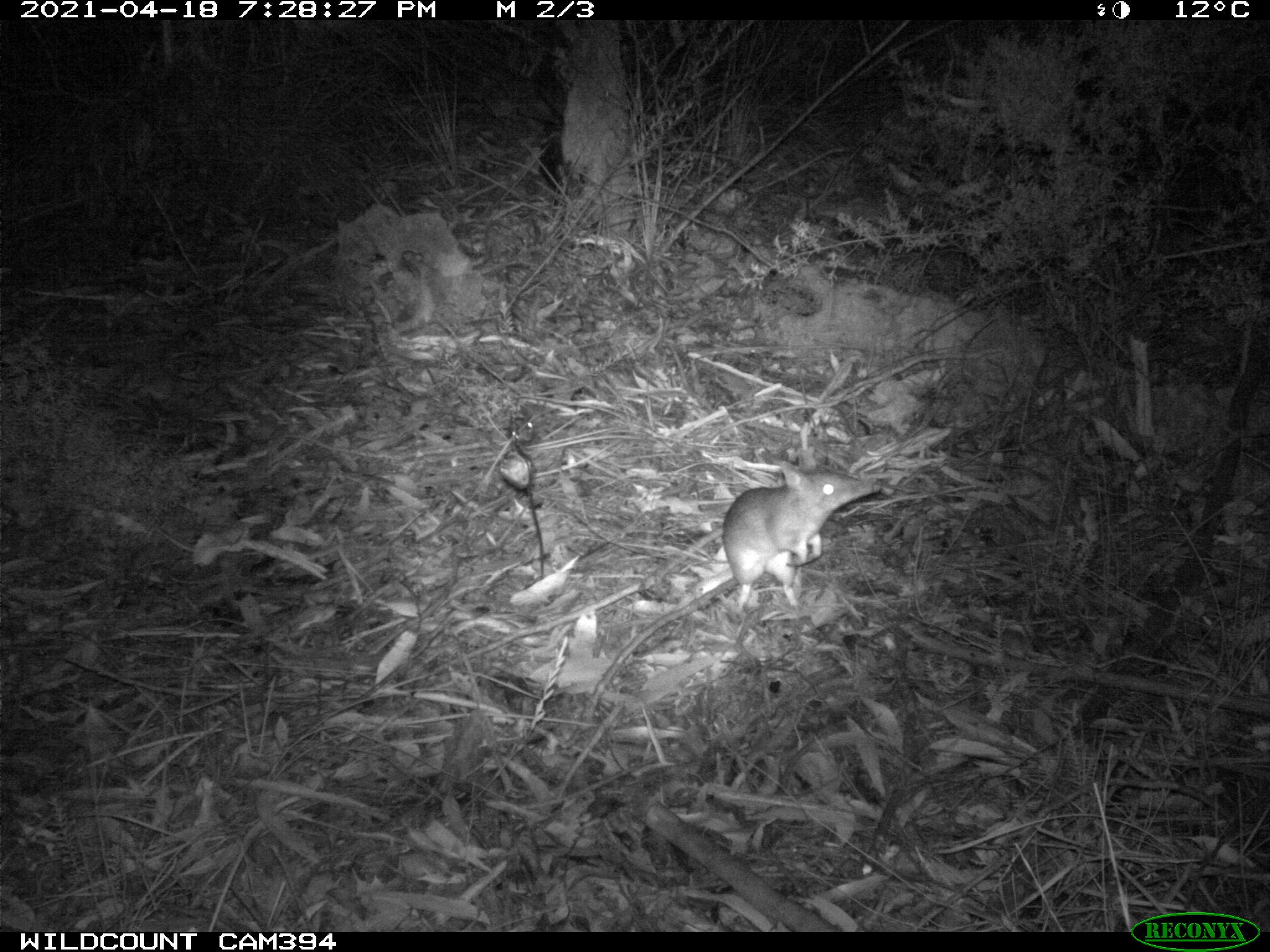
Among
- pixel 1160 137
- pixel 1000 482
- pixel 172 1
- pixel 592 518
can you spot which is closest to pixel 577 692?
pixel 592 518

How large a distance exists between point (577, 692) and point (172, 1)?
4714mm

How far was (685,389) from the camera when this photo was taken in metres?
→ 4.11

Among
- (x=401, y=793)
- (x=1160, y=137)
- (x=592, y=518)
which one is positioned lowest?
(x=401, y=793)

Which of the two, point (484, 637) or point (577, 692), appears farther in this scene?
point (484, 637)

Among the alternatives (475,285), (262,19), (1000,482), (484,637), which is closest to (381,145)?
(262,19)

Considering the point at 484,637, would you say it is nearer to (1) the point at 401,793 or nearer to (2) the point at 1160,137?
(1) the point at 401,793

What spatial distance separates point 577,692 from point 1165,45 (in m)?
3.18

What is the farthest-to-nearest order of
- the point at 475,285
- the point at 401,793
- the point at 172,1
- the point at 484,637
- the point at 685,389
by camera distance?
the point at 172,1 → the point at 475,285 → the point at 685,389 → the point at 484,637 → the point at 401,793

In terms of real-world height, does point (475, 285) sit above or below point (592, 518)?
above

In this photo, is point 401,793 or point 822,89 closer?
point 401,793

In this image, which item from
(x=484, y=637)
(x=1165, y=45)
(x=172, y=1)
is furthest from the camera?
(x=172, y=1)

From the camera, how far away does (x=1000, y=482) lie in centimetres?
366

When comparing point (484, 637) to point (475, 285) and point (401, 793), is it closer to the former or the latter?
point (401, 793)

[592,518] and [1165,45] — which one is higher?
[1165,45]
